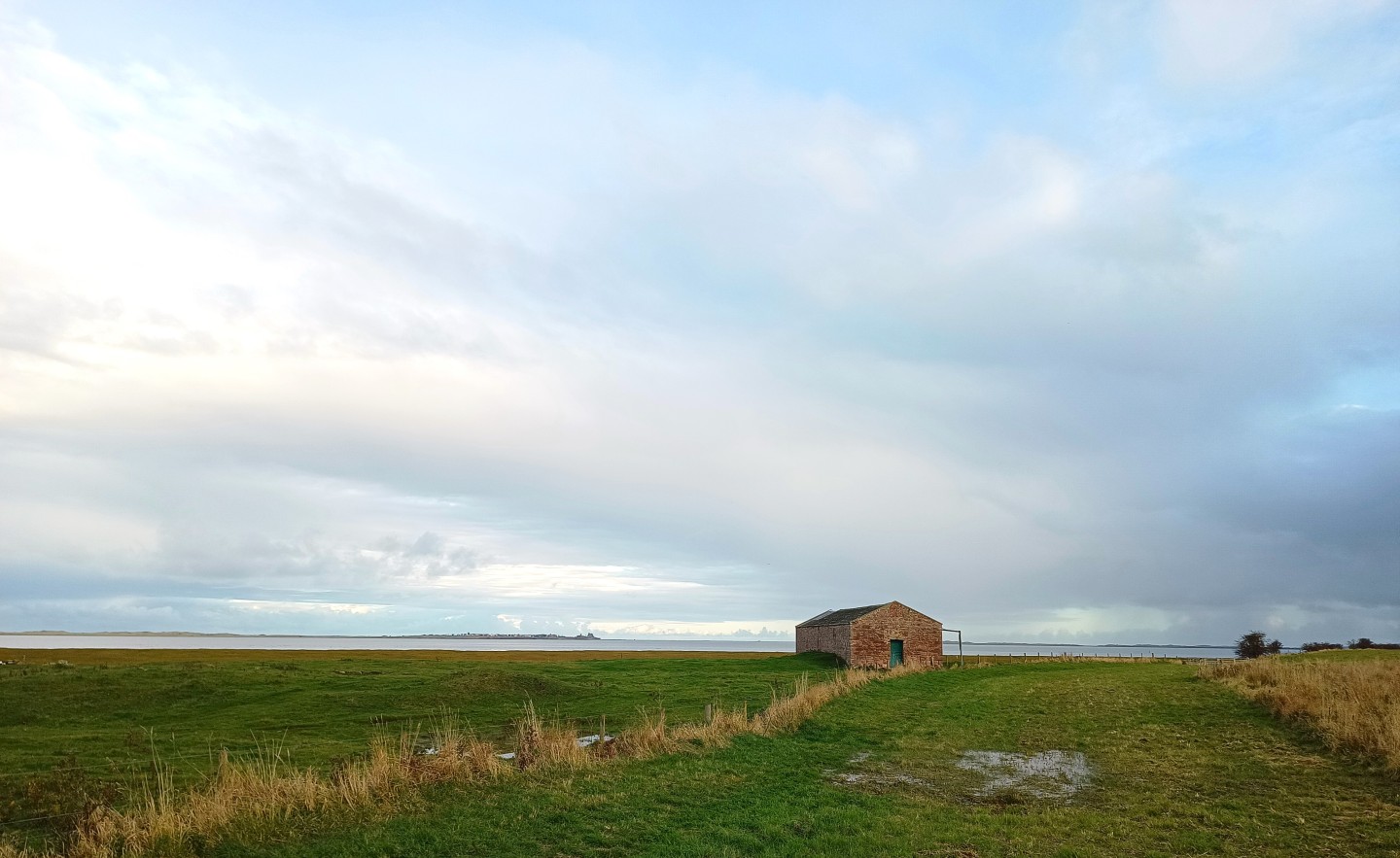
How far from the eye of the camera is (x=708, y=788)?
573 inches

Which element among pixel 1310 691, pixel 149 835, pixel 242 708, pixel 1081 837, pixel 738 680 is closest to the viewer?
pixel 149 835

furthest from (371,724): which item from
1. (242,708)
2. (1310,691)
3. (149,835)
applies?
(1310,691)

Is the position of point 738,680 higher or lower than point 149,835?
lower

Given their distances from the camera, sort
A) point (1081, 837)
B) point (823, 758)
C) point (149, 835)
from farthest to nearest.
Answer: point (823, 758) → point (1081, 837) → point (149, 835)

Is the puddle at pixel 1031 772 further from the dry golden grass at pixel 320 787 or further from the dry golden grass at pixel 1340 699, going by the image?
the dry golden grass at pixel 320 787

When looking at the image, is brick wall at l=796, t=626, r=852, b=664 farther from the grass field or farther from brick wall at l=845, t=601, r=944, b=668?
the grass field

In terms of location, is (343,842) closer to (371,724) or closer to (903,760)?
(903,760)

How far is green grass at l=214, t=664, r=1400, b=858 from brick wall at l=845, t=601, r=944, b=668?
120 feet

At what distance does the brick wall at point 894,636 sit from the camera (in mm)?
58688

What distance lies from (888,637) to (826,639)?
25.8ft

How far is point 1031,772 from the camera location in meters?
17.6

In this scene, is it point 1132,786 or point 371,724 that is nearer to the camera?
point 1132,786

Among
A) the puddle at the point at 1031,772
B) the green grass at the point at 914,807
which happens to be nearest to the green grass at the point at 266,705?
the green grass at the point at 914,807

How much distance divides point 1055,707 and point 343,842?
24674mm
